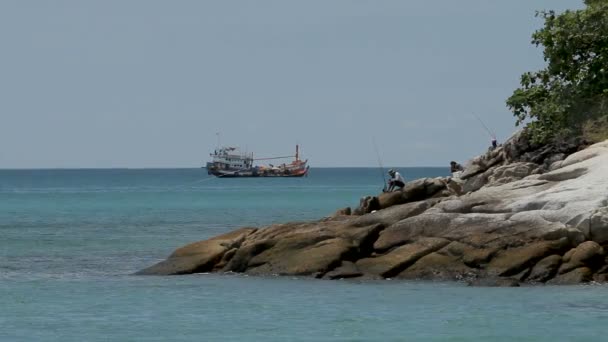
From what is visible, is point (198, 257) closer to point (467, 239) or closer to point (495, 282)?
point (467, 239)

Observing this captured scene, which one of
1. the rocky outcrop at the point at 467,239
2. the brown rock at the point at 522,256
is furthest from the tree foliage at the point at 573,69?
the brown rock at the point at 522,256

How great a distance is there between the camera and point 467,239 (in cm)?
3344

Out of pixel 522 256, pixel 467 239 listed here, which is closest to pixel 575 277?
pixel 522 256

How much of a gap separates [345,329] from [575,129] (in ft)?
55.3

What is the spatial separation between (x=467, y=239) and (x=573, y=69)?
11205mm

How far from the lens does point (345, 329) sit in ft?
87.4

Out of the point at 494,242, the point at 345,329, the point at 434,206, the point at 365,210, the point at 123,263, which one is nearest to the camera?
the point at 345,329

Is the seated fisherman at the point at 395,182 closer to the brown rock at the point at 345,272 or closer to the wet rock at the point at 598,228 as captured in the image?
the brown rock at the point at 345,272

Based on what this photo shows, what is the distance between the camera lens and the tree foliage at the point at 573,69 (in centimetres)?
4062

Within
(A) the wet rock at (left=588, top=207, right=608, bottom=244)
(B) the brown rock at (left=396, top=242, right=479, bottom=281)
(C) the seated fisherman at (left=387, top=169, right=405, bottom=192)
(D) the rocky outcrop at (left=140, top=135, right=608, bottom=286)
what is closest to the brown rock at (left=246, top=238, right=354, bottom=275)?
(D) the rocky outcrop at (left=140, top=135, right=608, bottom=286)

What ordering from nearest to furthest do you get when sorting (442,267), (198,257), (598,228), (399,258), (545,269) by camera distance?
(545,269) < (598,228) < (442,267) < (399,258) < (198,257)

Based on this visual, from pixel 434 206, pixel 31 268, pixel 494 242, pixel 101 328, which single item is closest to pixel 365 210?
pixel 434 206

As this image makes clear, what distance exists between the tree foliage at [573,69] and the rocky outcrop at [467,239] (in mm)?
1743

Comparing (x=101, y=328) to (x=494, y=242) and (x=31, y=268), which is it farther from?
(x=31, y=268)
